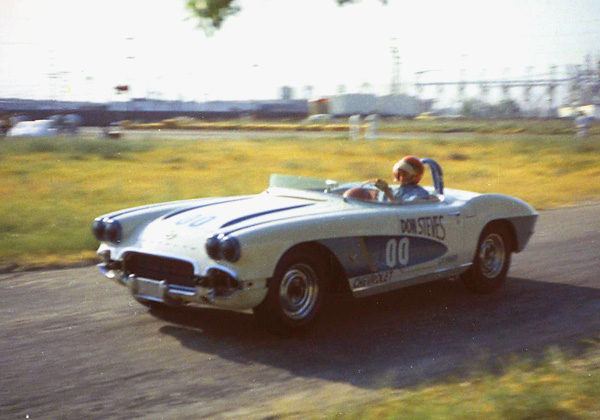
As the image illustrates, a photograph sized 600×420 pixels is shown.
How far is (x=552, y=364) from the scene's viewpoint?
486 cm

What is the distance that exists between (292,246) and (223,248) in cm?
50

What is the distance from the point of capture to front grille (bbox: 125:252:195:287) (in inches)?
212

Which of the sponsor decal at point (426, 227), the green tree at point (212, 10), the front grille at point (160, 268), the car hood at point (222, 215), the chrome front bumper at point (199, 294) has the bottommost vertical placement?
the chrome front bumper at point (199, 294)

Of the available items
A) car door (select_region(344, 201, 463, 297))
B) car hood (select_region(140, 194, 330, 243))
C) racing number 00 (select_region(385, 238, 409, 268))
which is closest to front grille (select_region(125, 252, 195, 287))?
car hood (select_region(140, 194, 330, 243))

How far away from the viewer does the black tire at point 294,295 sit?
5.32 m

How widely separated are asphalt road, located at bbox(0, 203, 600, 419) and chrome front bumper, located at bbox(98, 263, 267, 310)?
0.32 metres

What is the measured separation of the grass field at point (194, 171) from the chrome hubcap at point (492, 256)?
168 inches

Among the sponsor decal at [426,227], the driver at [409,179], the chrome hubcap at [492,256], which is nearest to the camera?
the sponsor decal at [426,227]

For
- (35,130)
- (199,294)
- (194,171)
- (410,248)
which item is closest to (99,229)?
(199,294)

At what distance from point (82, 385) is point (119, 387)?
218 millimetres

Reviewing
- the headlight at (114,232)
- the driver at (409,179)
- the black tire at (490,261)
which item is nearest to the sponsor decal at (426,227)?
the driver at (409,179)

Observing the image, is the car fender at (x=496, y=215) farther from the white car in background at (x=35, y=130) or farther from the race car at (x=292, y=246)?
the white car in background at (x=35, y=130)

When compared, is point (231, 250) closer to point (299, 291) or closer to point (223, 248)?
point (223, 248)

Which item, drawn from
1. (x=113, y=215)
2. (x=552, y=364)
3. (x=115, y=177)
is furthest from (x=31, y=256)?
(x=115, y=177)
